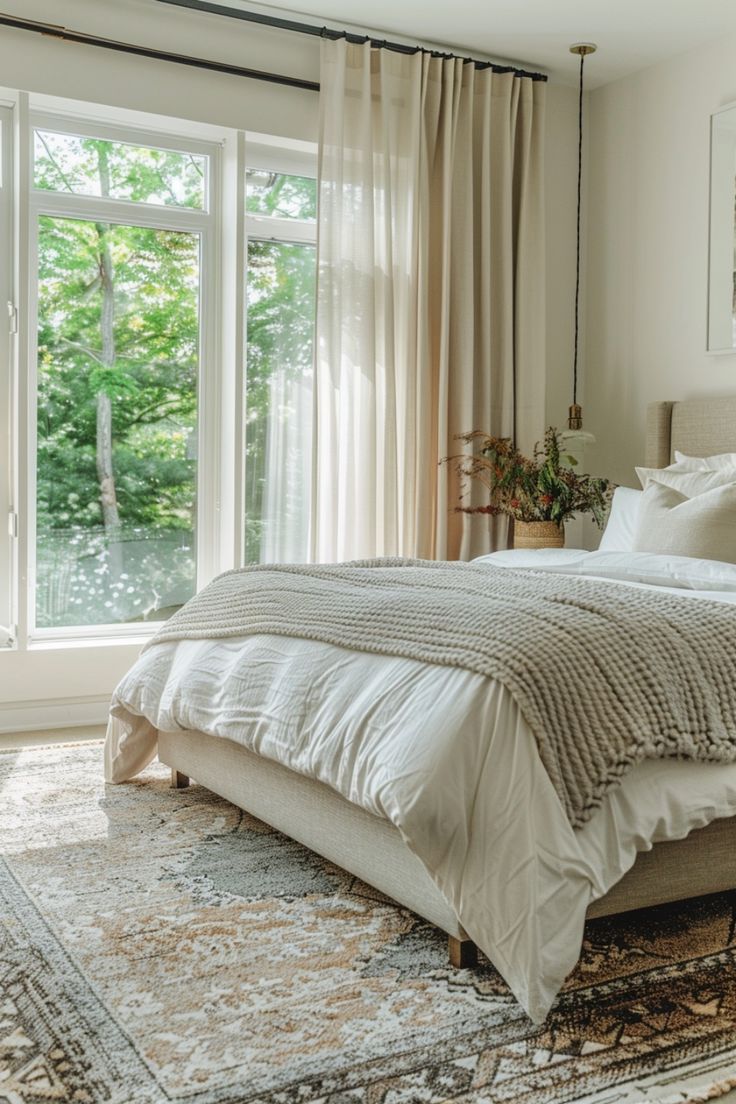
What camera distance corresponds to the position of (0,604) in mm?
4121

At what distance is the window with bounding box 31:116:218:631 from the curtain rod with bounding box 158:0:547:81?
1.68 feet

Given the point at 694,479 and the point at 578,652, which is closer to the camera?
the point at 578,652

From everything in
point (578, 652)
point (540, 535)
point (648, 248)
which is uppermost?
point (648, 248)

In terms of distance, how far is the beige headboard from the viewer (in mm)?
4207

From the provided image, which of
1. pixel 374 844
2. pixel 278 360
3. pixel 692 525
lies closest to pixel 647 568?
pixel 692 525

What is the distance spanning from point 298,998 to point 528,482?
2.91 m

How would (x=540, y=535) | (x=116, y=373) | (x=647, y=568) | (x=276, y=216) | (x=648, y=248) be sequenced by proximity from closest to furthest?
(x=647, y=568), (x=116, y=373), (x=540, y=535), (x=276, y=216), (x=648, y=248)

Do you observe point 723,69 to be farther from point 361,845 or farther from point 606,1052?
point 606,1052

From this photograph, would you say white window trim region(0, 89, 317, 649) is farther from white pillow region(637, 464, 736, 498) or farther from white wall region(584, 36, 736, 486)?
white pillow region(637, 464, 736, 498)

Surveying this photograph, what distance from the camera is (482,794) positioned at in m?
1.87

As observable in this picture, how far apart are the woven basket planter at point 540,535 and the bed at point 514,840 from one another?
6.56 ft

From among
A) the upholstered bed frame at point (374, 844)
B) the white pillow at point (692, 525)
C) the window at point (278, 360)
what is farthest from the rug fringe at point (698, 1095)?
the window at point (278, 360)

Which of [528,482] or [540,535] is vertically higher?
[528,482]

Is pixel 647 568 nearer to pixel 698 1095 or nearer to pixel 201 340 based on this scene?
pixel 698 1095
